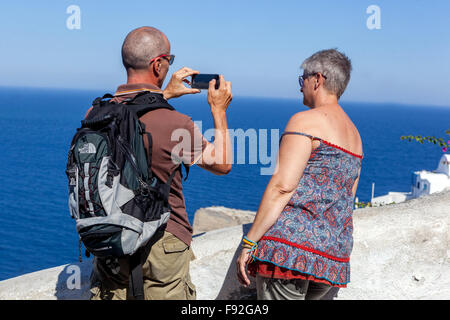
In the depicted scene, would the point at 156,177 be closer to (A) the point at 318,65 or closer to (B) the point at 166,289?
(B) the point at 166,289

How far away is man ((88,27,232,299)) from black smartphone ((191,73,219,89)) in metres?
0.10

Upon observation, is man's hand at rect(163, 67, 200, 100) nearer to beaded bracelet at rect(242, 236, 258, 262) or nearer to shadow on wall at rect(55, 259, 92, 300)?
beaded bracelet at rect(242, 236, 258, 262)

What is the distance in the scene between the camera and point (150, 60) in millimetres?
2771

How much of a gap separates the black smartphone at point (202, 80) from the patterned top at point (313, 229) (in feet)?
2.35

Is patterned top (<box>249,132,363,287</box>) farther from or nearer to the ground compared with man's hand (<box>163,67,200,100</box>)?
nearer to the ground

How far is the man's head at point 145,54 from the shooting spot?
9.00ft

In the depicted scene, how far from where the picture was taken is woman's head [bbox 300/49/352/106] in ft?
9.34

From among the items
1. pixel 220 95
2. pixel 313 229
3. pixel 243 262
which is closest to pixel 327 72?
pixel 220 95

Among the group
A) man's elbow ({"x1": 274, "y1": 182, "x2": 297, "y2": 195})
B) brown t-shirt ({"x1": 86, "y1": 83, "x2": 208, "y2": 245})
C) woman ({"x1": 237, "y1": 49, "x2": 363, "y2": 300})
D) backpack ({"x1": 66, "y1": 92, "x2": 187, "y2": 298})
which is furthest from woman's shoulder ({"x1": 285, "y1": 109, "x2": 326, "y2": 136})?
backpack ({"x1": 66, "y1": 92, "x2": 187, "y2": 298})

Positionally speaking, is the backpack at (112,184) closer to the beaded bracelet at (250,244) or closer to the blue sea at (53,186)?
the beaded bracelet at (250,244)

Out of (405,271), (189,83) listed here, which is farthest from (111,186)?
(405,271)

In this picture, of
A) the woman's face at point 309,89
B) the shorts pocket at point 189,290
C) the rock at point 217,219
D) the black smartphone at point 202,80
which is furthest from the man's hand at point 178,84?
the rock at point 217,219

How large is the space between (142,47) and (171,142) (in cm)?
63
